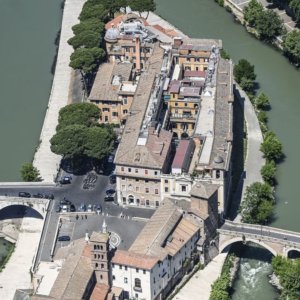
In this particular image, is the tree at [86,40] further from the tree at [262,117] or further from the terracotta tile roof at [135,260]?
the terracotta tile roof at [135,260]

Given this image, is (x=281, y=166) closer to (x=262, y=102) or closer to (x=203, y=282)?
(x=262, y=102)

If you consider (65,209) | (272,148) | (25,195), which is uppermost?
(272,148)

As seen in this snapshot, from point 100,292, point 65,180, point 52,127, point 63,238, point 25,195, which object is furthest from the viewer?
point 52,127

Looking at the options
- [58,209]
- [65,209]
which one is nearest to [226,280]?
[65,209]

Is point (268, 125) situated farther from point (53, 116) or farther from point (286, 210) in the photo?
point (53, 116)

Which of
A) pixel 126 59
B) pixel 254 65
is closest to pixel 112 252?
pixel 126 59

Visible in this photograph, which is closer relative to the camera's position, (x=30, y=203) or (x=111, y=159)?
(x=30, y=203)

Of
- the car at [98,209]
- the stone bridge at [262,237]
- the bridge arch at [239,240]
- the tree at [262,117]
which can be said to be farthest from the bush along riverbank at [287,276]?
the tree at [262,117]
